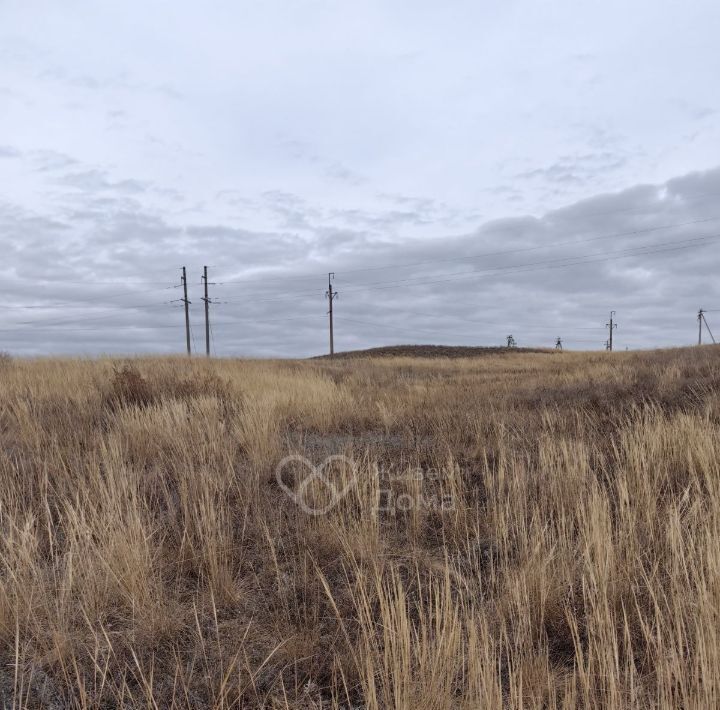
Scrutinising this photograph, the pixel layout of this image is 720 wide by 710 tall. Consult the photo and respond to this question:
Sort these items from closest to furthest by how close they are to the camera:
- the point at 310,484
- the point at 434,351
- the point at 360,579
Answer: the point at 360,579 → the point at 310,484 → the point at 434,351

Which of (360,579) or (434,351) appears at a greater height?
(434,351)

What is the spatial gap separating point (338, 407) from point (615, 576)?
6676mm

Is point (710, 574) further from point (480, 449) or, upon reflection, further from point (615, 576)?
point (480, 449)

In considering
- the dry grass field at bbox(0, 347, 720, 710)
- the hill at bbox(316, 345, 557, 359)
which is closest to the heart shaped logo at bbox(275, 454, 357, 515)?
the dry grass field at bbox(0, 347, 720, 710)

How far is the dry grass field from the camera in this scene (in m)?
2.05

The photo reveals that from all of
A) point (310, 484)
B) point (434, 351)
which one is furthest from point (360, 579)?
point (434, 351)

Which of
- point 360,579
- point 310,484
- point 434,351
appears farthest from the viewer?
point 434,351

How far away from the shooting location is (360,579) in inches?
96.3

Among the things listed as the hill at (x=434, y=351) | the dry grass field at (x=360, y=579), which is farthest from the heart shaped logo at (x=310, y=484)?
the hill at (x=434, y=351)

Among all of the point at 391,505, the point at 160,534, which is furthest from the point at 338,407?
the point at 160,534

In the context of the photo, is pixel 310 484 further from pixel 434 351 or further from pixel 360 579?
pixel 434 351

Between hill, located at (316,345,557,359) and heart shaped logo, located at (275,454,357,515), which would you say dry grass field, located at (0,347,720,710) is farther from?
hill, located at (316,345,557,359)

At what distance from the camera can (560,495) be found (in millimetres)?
4156

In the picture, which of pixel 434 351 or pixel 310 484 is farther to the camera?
pixel 434 351
